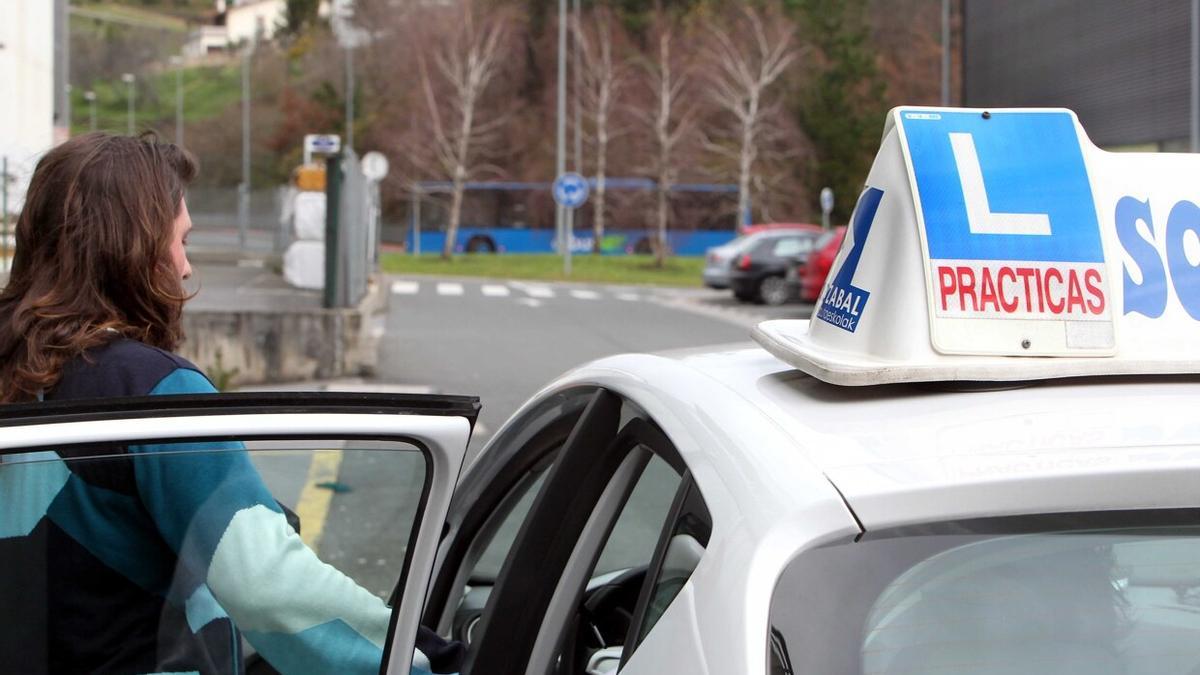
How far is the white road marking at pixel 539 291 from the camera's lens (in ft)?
96.3

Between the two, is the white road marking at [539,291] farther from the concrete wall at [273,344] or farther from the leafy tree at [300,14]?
the leafy tree at [300,14]

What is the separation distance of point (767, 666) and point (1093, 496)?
1.20 feet

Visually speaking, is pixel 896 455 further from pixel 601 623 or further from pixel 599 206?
pixel 599 206

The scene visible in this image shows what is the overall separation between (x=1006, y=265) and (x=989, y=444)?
27 cm

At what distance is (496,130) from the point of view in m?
58.1

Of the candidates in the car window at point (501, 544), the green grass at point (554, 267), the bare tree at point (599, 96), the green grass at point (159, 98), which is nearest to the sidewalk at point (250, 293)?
the car window at point (501, 544)

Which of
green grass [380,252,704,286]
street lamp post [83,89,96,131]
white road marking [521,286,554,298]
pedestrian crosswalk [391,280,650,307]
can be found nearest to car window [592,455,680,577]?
pedestrian crosswalk [391,280,650,307]

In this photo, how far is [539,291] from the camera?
3100 centimetres

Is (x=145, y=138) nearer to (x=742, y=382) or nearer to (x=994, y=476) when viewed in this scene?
(x=742, y=382)

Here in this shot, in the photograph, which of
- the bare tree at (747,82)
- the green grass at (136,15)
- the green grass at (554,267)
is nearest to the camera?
the green grass at (554,267)

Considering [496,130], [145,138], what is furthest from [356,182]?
[496,130]

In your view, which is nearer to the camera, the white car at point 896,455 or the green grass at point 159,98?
the white car at point 896,455

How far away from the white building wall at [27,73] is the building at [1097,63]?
16.3m

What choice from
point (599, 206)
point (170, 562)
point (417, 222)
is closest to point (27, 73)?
point (170, 562)
